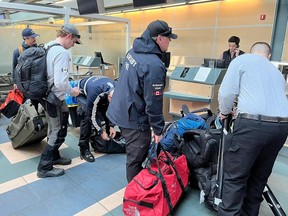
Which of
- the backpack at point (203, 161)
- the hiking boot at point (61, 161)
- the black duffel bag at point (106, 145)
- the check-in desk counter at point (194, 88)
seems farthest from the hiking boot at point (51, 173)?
the check-in desk counter at point (194, 88)

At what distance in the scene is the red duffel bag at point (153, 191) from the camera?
61.1 inches

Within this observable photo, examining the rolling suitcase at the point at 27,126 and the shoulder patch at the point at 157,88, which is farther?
the rolling suitcase at the point at 27,126

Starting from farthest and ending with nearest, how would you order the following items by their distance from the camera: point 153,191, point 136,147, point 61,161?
point 61,161, point 136,147, point 153,191

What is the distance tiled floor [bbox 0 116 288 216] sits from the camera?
6.07 ft

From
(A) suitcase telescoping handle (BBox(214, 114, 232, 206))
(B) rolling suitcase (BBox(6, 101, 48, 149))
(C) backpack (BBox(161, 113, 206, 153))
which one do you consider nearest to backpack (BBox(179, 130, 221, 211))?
(A) suitcase telescoping handle (BBox(214, 114, 232, 206))

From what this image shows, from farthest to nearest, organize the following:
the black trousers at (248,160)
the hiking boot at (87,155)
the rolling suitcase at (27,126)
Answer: the hiking boot at (87,155)
the rolling suitcase at (27,126)
the black trousers at (248,160)

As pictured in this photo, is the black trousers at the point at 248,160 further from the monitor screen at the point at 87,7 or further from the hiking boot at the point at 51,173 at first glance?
the monitor screen at the point at 87,7

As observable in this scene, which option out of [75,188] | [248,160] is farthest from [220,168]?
[75,188]

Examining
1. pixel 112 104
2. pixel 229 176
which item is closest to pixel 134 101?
pixel 112 104

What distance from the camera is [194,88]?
302 centimetres

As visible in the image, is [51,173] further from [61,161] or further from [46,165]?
[61,161]

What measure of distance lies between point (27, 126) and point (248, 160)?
2.24 meters

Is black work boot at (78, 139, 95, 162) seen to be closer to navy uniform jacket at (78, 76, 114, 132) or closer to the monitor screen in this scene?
navy uniform jacket at (78, 76, 114, 132)

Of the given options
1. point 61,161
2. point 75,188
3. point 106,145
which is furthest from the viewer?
point 106,145
